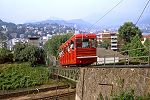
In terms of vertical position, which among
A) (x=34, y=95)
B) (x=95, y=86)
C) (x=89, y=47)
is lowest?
(x=34, y=95)

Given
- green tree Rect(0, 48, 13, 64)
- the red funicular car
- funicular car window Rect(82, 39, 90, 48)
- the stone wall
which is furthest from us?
green tree Rect(0, 48, 13, 64)

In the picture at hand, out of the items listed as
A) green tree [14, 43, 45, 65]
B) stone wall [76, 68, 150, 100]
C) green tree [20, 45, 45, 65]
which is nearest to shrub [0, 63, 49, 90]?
green tree [20, 45, 45, 65]

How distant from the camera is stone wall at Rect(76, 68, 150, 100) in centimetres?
1880

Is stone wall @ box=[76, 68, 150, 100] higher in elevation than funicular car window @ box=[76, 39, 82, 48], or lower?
lower


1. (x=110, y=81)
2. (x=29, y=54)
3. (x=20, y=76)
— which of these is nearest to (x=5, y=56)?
(x=29, y=54)

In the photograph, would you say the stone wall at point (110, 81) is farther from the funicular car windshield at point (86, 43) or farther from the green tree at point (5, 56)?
the green tree at point (5, 56)

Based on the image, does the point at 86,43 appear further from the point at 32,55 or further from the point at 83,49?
the point at 32,55

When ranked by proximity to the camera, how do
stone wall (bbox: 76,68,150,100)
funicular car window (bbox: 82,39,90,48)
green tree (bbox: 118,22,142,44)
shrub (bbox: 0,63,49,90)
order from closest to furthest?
stone wall (bbox: 76,68,150,100) < funicular car window (bbox: 82,39,90,48) < shrub (bbox: 0,63,49,90) < green tree (bbox: 118,22,142,44)

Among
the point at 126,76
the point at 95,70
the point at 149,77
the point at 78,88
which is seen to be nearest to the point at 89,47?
the point at 78,88

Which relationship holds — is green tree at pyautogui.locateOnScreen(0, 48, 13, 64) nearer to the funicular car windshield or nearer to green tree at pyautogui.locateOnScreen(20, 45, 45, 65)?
green tree at pyautogui.locateOnScreen(20, 45, 45, 65)

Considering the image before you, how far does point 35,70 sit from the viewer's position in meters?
60.2

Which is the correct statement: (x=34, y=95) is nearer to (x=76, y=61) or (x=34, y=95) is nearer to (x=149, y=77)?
(x=76, y=61)

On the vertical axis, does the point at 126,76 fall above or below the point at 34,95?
above

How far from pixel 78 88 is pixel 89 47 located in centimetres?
393
